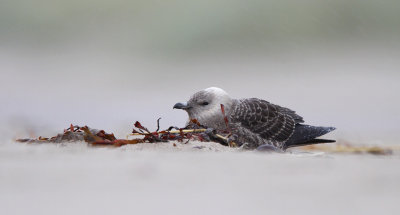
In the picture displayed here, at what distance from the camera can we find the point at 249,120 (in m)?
6.64

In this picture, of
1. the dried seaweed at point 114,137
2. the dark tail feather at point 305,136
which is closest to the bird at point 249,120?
the dark tail feather at point 305,136

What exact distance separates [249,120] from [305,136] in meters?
0.75

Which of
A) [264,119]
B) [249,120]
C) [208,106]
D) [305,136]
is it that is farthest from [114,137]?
[305,136]

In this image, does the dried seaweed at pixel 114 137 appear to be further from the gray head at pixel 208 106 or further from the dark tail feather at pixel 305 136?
the dark tail feather at pixel 305 136

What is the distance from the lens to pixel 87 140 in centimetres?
519

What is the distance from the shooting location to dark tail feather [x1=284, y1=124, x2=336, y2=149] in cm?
693

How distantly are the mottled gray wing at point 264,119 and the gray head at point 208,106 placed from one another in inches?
6.1

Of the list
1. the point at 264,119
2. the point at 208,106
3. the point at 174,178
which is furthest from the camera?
the point at 264,119

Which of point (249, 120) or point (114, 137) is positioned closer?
point (114, 137)

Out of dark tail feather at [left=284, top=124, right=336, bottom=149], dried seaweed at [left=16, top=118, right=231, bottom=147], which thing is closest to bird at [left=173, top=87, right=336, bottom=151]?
dark tail feather at [left=284, top=124, right=336, bottom=149]

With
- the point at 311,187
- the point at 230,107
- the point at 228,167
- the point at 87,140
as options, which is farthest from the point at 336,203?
the point at 230,107

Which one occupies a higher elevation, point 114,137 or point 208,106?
point 208,106

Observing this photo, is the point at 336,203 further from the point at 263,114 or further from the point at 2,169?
the point at 263,114

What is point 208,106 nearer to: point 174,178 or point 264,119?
point 264,119
